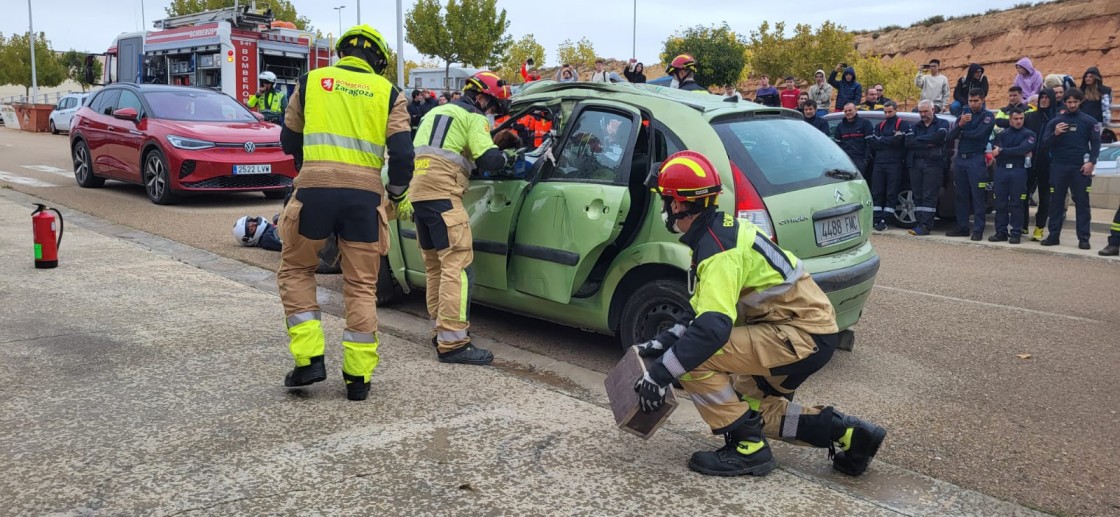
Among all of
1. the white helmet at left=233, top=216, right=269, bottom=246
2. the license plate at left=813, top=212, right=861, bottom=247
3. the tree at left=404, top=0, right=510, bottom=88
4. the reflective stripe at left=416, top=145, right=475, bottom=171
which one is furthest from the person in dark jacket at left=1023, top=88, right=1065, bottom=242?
the tree at left=404, top=0, right=510, bottom=88

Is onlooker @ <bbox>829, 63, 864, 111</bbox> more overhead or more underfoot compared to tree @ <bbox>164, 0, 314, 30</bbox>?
more underfoot

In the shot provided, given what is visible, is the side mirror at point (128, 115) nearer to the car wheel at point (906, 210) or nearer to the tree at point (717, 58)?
the car wheel at point (906, 210)

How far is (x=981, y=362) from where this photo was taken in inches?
218

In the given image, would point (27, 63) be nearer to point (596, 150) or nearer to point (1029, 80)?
point (1029, 80)

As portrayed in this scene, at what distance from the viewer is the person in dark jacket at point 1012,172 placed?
10523 millimetres

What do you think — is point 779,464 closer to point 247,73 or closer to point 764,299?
point 764,299

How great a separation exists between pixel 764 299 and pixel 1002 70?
4606cm

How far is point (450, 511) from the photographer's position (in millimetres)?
3225

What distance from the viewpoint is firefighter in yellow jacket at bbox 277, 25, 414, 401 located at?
4301mm

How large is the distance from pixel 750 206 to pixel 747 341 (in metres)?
1.37

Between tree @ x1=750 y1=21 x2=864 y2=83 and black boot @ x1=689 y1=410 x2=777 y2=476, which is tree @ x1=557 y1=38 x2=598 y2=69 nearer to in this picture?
tree @ x1=750 y1=21 x2=864 y2=83

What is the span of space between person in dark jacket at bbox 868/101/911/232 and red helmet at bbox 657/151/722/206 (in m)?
8.84

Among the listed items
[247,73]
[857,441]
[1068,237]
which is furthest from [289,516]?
[247,73]

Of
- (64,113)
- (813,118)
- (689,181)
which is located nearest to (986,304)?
(689,181)
